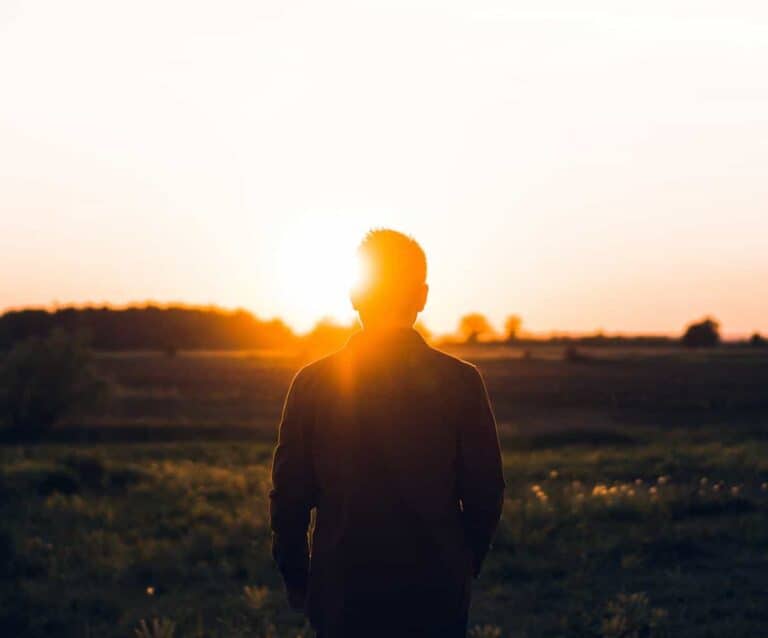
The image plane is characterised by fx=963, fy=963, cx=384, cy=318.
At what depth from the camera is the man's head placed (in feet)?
10.4

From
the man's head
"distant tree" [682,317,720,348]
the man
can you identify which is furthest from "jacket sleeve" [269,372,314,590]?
"distant tree" [682,317,720,348]

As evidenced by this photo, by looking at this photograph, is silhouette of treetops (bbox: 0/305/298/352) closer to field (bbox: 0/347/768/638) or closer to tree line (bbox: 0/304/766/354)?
tree line (bbox: 0/304/766/354)

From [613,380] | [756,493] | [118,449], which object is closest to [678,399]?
[613,380]

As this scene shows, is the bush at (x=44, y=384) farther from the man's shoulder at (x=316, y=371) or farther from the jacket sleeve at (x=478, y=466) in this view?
the jacket sleeve at (x=478, y=466)

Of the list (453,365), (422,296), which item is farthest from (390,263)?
(453,365)

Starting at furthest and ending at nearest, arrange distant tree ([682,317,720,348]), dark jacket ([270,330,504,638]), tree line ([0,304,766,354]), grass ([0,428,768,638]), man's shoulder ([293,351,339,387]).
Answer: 1. distant tree ([682,317,720,348])
2. tree line ([0,304,766,354])
3. grass ([0,428,768,638])
4. man's shoulder ([293,351,339,387])
5. dark jacket ([270,330,504,638])

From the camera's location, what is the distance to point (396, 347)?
3.19 m

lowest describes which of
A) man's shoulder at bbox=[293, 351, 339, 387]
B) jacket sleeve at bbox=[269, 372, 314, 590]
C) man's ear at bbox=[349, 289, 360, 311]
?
jacket sleeve at bbox=[269, 372, 314, 590]

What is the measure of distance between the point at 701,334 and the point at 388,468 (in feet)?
454

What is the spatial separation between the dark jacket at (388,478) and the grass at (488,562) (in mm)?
4084

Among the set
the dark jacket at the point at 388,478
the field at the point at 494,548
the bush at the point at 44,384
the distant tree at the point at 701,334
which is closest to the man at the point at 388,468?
the dark jacket at the point at 388,478

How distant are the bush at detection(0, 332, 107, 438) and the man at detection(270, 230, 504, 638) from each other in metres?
35.7

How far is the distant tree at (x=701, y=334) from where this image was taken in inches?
5261

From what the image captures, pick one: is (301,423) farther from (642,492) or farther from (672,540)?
(642,492)
